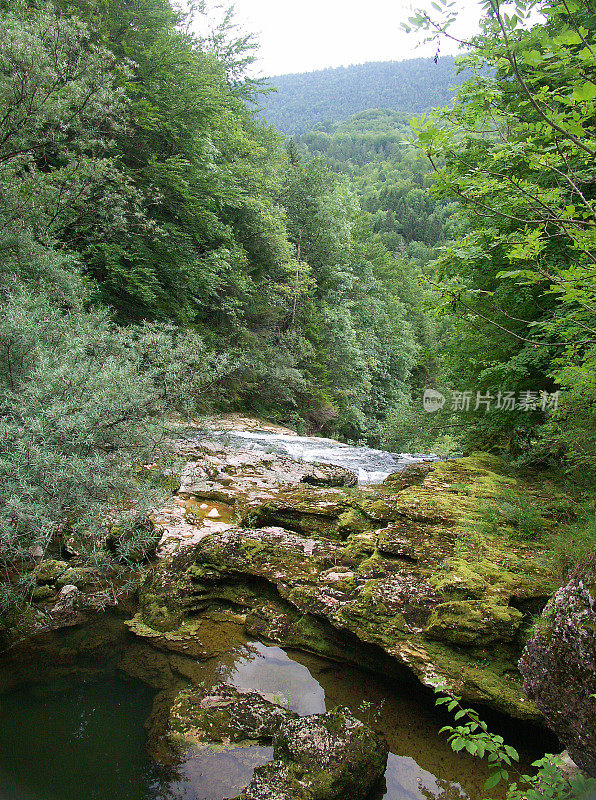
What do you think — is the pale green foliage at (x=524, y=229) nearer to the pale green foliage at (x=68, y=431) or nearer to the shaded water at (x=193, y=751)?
the shaded water at (x=193, y=751)

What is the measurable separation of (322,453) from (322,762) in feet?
42.2

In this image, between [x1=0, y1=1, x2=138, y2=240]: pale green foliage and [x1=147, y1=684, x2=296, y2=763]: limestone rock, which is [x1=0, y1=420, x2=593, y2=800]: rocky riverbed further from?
[x1=0, y1=1, x2=138, y2=240]: pale green foliage

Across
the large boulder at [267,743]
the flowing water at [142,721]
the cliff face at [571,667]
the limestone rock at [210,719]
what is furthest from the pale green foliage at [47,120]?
the cliff face at [571,667]

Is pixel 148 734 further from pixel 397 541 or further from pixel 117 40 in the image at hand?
pixel 117 40

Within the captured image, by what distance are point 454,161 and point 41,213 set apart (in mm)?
7301

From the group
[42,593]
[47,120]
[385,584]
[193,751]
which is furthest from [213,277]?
[193,751]

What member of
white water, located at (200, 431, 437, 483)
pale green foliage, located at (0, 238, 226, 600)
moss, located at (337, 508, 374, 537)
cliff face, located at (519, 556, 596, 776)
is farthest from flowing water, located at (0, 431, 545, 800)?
white water, located at (200, 431, 437, 483)

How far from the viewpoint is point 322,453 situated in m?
15.9

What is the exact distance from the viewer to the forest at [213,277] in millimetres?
3701

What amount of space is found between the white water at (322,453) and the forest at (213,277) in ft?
4.56

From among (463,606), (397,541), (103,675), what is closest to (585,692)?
(463,606)

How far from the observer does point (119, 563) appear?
→ 5797mm

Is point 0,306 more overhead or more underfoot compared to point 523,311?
more overhead

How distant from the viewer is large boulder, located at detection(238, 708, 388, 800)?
2.92m
